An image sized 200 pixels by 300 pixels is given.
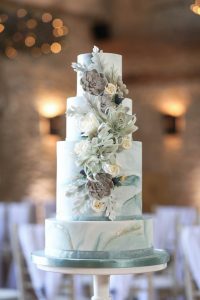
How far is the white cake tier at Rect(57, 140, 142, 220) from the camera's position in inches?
142

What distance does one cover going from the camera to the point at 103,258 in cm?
345

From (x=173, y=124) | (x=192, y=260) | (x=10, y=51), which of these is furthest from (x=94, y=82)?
(x=173, y=124)

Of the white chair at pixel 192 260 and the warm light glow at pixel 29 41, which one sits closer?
the white chair at pixel 192 260

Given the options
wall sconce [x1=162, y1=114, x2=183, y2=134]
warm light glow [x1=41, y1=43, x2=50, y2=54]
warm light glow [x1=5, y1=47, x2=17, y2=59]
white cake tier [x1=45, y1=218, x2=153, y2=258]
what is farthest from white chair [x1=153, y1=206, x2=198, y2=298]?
wall sconce [x1=162, y1=114, x2=183, y2=134]

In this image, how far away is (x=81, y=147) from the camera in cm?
355

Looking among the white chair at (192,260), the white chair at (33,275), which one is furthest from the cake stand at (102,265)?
the white chair at (33,275)

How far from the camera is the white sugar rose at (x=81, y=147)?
3.53 meters

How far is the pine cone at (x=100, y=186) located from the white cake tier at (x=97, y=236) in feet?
0.41

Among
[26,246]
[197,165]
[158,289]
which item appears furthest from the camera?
[197,165]

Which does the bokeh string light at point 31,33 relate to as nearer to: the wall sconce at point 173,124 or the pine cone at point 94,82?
the wall sconce at point 173,124

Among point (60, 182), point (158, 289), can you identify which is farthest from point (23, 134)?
point (60, 182)

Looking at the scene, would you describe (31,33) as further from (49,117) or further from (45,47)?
(49,117)

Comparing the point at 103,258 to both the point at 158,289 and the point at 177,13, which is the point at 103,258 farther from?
the point at 177,13

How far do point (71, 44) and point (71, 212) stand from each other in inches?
370
